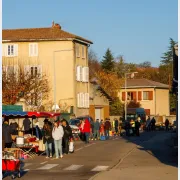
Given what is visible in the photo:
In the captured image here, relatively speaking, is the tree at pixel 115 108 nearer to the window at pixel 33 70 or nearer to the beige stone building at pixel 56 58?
the beige stone building at pixel 56 58

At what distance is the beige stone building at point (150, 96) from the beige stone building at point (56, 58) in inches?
1456

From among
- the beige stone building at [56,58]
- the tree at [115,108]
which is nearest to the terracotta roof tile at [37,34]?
the beige stone building at [56,58]

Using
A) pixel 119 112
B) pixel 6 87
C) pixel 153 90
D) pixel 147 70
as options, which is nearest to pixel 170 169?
pixel 6 87

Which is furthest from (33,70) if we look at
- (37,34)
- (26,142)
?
(26,142)

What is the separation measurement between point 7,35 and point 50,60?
6.70m

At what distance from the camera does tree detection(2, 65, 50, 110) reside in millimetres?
63000

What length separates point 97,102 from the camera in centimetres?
8262

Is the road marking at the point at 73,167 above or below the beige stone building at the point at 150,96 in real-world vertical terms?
below

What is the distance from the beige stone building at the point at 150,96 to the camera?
11225 cm

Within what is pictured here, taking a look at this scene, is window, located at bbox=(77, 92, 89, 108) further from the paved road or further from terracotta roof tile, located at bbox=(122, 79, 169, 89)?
the paved road

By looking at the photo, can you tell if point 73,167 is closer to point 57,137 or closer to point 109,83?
point 57,137

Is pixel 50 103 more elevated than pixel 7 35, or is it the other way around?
pixel 7 35

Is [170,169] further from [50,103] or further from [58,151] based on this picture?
[50,103]

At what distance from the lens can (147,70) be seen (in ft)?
492
